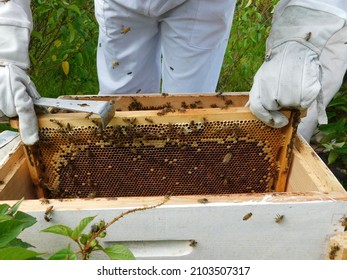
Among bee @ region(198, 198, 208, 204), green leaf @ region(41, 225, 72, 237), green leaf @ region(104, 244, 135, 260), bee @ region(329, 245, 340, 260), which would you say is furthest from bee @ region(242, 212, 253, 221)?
green leaf @ region(41, 225, 72, 237)

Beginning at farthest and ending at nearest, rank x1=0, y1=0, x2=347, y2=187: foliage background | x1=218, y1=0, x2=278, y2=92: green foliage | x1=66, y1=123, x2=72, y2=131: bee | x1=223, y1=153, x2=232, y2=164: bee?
1. x1=218, y1=0, x2=278, y2=92: green foliage
2. x1=0, y1=0, x2=347, y2=187: foliage background
3. x1=223, y1=153, x2=232, y2=164: bee
4. x1=66, y1=123, x2=72, y2=131: bee

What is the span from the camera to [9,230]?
0.87 metres

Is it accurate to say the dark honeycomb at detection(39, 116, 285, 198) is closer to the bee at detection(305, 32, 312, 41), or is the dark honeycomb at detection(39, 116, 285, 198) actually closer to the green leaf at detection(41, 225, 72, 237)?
the bee at detection(305, 32, 312, 41)

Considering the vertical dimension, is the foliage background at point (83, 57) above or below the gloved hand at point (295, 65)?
below

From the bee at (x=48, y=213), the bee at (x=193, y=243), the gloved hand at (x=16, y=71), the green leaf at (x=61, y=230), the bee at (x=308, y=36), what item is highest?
the bee at (x=308, y=36)

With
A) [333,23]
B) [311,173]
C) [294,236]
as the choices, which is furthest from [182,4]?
[294,236]

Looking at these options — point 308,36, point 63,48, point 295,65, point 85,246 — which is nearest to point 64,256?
point 85,246

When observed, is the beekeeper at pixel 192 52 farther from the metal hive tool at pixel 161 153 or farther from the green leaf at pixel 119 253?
the green leaf at pixel 119 253

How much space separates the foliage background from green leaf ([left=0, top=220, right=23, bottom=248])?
1.62 metres

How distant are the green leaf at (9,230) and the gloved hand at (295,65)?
0.93 m

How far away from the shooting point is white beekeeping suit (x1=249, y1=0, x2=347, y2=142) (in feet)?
4.47

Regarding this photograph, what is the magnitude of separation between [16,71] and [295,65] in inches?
40.0

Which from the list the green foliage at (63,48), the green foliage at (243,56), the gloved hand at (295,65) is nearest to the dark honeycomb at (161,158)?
the gloved hand at (295,65)

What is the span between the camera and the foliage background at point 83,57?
2176 mm
